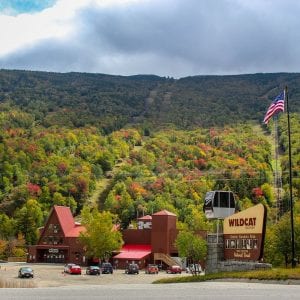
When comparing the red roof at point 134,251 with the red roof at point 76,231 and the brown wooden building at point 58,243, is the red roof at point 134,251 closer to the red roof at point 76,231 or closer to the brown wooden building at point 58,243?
the brown wooden building at point 58,243

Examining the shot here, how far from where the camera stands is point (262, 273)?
125 feet

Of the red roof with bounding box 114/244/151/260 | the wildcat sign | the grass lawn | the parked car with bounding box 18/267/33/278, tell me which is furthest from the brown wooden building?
the grass lawn

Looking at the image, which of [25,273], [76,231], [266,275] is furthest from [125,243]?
[266,275]

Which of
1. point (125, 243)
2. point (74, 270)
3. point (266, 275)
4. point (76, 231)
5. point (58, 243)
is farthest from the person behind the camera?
point (76, 231)

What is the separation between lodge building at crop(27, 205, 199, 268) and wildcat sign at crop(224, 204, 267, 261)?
47.3 m

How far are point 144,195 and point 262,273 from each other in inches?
4455

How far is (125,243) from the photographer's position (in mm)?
101938

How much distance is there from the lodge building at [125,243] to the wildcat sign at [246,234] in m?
47.3

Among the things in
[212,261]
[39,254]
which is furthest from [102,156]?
[212,261]

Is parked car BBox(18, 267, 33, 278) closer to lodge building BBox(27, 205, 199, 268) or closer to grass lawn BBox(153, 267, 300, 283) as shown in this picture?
grass lawn BBox(153, 267, 300, 283)

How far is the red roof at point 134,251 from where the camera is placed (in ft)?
307

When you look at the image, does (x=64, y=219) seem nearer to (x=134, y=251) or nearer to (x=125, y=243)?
(x=125, y=243)

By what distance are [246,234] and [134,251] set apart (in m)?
55.6

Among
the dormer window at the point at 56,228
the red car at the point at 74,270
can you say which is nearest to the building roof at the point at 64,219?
the dormer window at the point at 56,228
